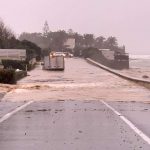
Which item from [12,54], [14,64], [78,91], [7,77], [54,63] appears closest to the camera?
[78,91]

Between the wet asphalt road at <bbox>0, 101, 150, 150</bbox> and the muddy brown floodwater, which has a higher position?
the wet asphalt road at <bbox>0, 101, 150, 150</bbox>

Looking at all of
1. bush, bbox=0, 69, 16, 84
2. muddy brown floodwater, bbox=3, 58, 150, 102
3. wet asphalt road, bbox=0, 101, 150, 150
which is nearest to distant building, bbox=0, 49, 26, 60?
muddy brown floodwater, bbox=3, 58, 150, 102

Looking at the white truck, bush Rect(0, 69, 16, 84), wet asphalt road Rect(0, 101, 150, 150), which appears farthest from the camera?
the white truck

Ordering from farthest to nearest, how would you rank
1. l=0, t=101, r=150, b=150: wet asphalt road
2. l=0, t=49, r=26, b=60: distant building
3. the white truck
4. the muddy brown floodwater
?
1. l=0, t=49, r=26, b=60: distant building
2. the white truck
3. the muddy brown floodwater
4. l=0, t=101, r=150, b=150: wet asphalt road

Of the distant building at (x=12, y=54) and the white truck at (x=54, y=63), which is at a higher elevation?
the distant building at (x=12, y=54)

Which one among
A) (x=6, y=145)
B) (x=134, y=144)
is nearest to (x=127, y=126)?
(x=134, y=144)

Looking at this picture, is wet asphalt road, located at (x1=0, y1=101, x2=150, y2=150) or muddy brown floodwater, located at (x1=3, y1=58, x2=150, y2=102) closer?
wet asphalt road, located at (x1=0, y1=101, x2=150, y2=150)

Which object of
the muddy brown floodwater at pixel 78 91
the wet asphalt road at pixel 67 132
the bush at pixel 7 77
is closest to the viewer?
the wet asphalt road at pixel 67 132

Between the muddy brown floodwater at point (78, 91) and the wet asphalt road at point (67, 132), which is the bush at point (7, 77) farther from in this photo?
the wet asphalt road at point (67, 132)

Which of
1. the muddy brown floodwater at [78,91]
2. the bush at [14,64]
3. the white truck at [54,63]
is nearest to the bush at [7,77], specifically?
the muddy brown floodwater at [78,91]

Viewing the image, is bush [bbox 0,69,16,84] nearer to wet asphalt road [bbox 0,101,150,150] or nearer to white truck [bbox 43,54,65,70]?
wet asphalt road [bbox 0,101,150,150]

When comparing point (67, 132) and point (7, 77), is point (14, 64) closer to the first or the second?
point (7, 77)

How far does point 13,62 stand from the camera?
235 feet

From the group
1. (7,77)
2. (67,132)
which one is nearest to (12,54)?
(7,77)
